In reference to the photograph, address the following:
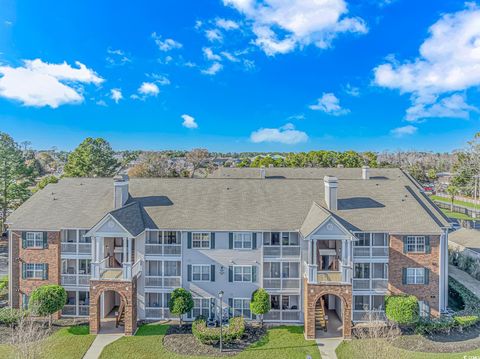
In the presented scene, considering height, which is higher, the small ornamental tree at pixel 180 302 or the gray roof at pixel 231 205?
the gray roof at pixel 231 205

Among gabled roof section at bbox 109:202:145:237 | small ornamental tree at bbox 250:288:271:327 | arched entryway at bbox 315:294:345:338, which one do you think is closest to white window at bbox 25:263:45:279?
gabled roof section at bbox 109:202:145:237

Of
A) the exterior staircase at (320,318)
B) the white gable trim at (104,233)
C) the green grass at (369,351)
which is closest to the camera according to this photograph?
the green grass at (369,351)

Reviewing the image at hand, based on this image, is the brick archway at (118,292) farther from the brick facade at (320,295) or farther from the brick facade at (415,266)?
the brick facade at (415,266)

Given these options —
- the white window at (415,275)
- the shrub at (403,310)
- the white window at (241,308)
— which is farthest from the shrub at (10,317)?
the white window at (415,275)

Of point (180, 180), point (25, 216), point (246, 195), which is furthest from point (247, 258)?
point (25, 216)

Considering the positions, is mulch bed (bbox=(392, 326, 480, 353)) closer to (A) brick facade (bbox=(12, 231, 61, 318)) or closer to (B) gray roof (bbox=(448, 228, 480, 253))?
(B) gray roof (bbox=(448, 228, 480, 253))

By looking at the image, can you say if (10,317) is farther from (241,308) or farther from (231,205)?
(231,205)

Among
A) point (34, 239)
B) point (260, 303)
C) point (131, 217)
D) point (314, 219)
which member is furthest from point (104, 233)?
point (314, 219)
